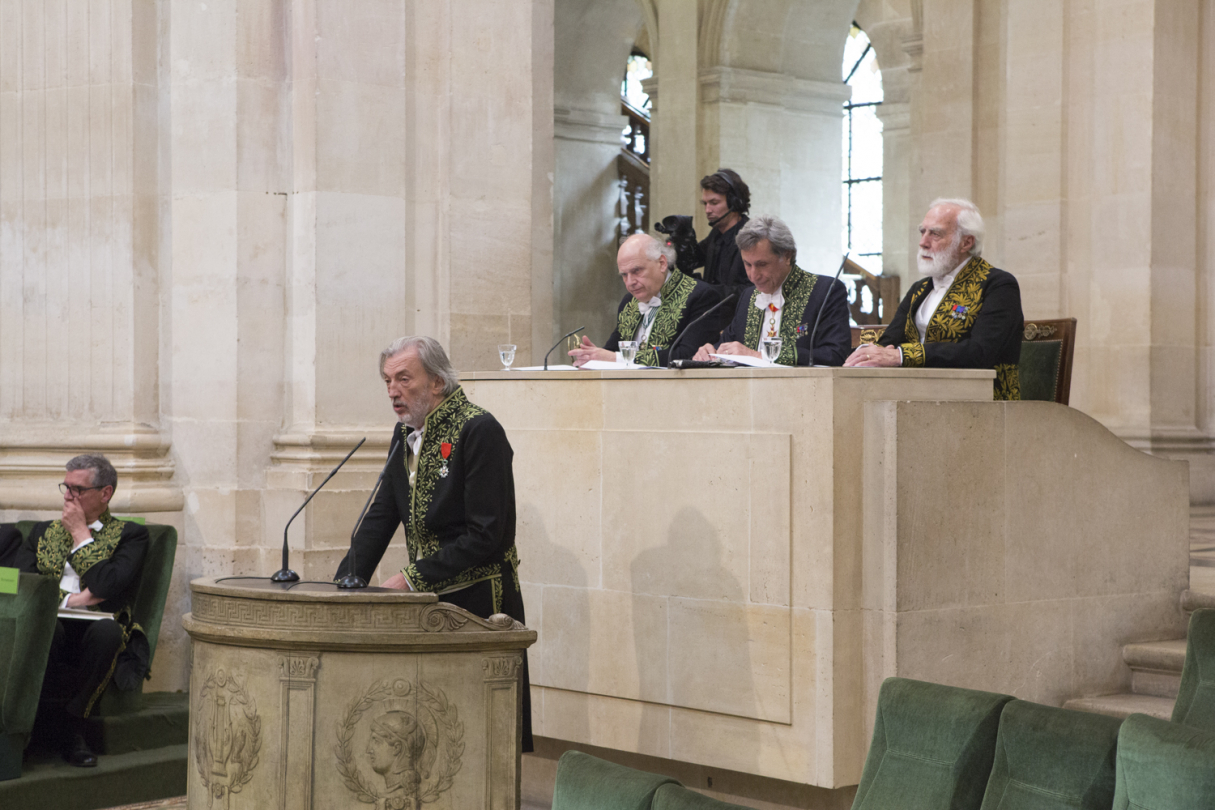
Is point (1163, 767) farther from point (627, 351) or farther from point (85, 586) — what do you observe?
point (85, 586)

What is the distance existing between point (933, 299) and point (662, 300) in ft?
3.94

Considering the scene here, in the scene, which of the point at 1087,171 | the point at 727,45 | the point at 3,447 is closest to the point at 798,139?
the point at 727,45

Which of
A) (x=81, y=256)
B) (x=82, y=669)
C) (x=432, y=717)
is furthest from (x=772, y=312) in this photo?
(x=81, y=256)

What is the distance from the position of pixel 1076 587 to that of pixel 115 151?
15.3ft

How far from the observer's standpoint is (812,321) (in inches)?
238

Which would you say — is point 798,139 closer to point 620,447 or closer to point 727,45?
point 727,45

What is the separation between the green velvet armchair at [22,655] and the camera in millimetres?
5828

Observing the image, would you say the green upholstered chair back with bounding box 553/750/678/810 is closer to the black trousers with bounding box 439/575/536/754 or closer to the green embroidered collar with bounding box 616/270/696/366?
the black trousers with bounding box 439/575/536/754

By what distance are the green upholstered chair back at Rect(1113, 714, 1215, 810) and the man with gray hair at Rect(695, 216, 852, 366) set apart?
10.2 ft

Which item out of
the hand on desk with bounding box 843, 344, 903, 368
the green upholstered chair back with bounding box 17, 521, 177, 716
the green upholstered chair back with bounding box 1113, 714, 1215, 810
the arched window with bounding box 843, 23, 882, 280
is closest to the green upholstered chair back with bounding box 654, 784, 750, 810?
the green upholstered chair back with bounding box 1113, 714, 1215, 810

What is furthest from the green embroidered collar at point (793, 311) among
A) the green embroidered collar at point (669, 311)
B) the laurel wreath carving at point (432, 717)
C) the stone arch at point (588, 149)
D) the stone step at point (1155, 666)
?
the stone arch at point (588, 149)

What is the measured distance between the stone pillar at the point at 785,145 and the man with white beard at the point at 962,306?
380 inches

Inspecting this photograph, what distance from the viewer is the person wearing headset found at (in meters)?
6.92

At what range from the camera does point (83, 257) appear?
7.43m
